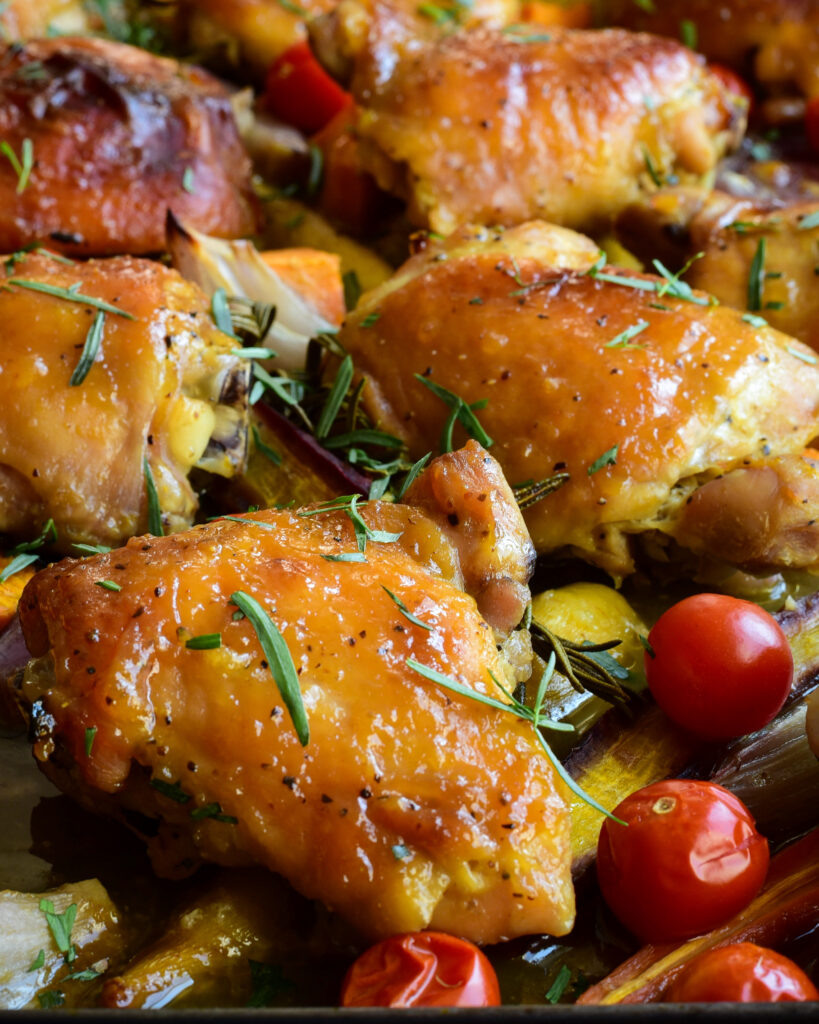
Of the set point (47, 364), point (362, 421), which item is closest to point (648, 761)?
point (362, 421)

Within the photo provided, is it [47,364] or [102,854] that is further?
[47,364]

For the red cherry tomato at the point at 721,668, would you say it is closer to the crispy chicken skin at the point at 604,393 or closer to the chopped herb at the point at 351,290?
the crispy chicken skin at the point at 604,393

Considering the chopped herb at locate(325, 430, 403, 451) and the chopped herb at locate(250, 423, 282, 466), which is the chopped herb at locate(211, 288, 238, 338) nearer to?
the chopped herb at locate(250, 423, 282, 466)

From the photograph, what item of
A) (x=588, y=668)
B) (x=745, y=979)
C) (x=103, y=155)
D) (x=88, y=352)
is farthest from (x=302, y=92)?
(x=745, y=979)

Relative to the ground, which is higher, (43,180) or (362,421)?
(43,180)

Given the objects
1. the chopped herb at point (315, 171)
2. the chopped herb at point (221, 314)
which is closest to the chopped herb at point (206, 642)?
the chopped herb at point (221, 314)

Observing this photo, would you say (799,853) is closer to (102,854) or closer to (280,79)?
(102,854)
